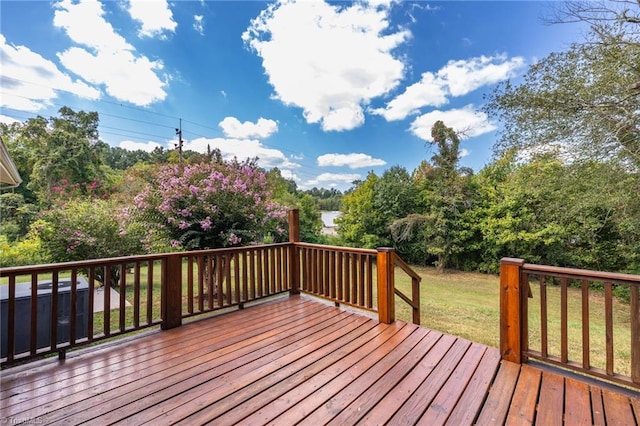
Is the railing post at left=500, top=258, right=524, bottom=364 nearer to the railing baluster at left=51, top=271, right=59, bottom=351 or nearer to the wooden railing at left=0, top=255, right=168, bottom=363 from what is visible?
the wooden railing at left=0, top=255, right=168, bottom=363

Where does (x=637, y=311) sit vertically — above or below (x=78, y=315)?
above

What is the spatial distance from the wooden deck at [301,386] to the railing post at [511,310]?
4.9 inches

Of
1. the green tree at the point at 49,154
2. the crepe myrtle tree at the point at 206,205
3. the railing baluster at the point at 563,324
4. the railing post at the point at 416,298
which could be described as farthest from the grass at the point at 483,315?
the green tree at the point at 49,154

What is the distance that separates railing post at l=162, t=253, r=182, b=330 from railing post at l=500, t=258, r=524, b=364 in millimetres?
3313

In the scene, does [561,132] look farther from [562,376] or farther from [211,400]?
[211,400]

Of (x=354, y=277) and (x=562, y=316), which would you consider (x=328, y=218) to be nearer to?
(x=354, y=277)

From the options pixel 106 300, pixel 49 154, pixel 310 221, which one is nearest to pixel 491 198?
pixel 310 221

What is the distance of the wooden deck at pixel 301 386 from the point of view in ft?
5.57

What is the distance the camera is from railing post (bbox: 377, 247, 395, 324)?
3.23m

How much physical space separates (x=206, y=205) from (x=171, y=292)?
190 centimetres

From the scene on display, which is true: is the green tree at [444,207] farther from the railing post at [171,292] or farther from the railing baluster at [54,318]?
the railing baluster at [54,318]

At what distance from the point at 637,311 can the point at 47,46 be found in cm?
1139

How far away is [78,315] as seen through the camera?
3.04 meters

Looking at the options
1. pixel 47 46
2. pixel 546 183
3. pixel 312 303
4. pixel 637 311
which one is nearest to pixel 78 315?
pixel 312 303
